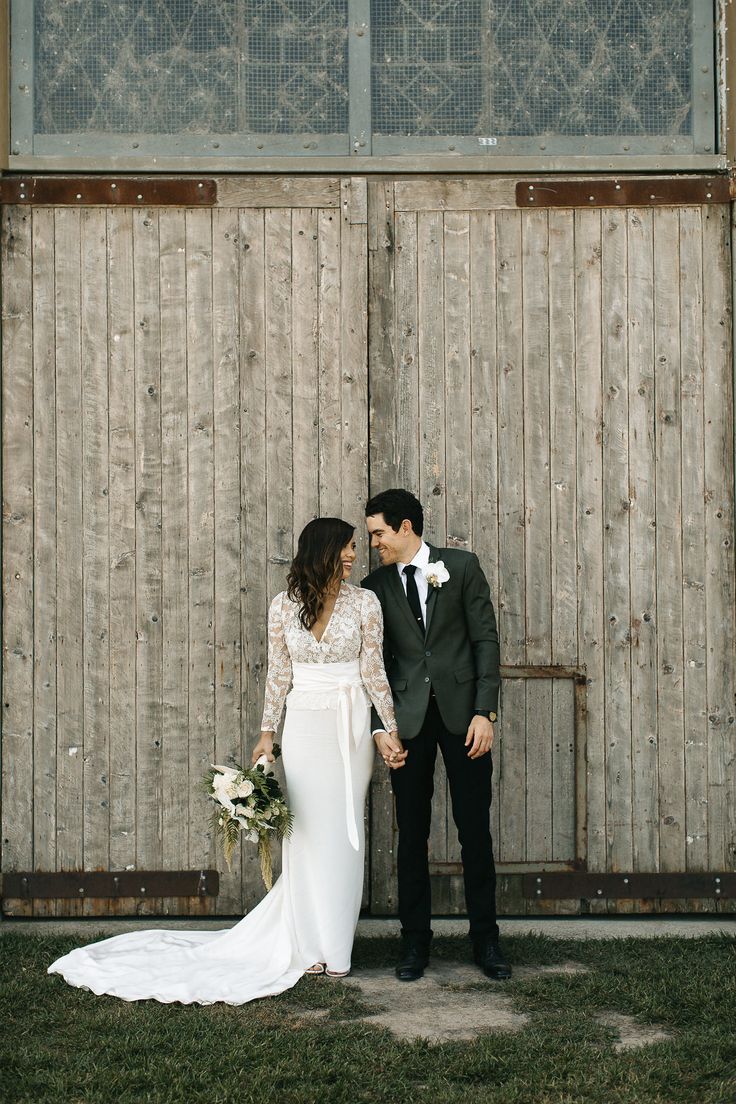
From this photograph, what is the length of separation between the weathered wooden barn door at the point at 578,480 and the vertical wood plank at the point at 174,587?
87cm

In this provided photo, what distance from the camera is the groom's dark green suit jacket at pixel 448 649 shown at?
4.67m

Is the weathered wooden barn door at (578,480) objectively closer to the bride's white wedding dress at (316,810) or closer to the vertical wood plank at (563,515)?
the vertical wood plank at (563,515)

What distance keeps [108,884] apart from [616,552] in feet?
8.96

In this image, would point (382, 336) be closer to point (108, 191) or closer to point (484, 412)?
point (484, 412)

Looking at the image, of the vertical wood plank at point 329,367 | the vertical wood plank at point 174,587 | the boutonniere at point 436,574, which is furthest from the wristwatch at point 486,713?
the vertical wood plank at point 174,587

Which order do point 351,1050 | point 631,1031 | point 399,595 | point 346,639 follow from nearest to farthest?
point 351,1050 < point 631,1031 < point 346,639 < point 399,595

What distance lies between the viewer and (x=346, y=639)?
467 cm

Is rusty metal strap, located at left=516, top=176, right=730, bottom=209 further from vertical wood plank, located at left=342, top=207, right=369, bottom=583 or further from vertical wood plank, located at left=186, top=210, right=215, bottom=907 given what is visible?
vertical wood plank, located at left=186, top=210, right=215, bottom=907

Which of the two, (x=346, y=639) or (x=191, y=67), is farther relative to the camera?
(x=191, y=67)

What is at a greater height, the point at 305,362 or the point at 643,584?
the point at 305,362

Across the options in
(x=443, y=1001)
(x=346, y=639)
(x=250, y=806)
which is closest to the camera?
(x=443, y=1001)

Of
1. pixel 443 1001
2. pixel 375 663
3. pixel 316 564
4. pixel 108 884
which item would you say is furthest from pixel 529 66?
pixel 108 884

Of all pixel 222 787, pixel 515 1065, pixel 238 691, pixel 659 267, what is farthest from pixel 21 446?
pixel 515 1065

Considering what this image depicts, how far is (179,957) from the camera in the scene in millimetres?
4695
